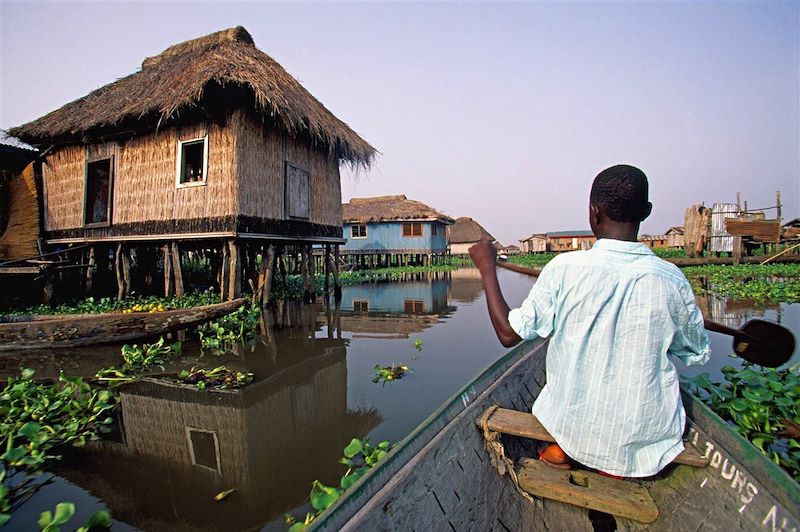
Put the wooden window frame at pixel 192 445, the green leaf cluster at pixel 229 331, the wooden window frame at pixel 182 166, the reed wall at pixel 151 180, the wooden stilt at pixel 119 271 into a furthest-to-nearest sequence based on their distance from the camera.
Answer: the wooden stilt at pixel 119 271 < the wooden window frame at pixel 182 166 < the reed wall at pixel 151 180 < the green leaf cluster at pixel 229 331 < the wooden window frame at pixel 192 445

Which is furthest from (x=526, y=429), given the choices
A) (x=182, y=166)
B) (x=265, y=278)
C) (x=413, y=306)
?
(x=182, y=166)

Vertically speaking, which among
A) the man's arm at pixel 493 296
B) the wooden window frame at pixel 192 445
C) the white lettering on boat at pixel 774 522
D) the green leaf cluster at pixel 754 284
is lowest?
the wooden window frame at pixel 192 445

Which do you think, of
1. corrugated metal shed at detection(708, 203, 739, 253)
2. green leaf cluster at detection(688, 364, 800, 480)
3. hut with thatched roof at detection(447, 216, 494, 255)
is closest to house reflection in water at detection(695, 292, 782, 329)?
green leaf cluster at detection(688, 364, 800, 480)

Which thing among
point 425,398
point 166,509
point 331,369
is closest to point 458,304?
point 331,369

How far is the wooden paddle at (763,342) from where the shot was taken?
210 cm

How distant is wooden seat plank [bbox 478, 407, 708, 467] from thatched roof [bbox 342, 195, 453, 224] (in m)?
23.5

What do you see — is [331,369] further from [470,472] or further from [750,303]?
[750,303]

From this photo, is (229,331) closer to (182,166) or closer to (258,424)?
(258,424)

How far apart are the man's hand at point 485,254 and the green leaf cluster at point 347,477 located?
115cm

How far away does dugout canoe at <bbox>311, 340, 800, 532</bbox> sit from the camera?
1.40 metres

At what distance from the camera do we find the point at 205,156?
29.1ft

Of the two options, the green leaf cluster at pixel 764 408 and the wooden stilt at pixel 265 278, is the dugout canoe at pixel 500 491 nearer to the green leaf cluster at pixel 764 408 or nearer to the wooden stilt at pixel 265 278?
the green leaf cluster at pixel 764 408

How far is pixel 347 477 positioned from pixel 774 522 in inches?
77.6

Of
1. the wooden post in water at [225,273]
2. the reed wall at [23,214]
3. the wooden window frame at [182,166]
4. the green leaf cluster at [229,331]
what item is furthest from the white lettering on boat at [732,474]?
the reed wall at [23,214]
